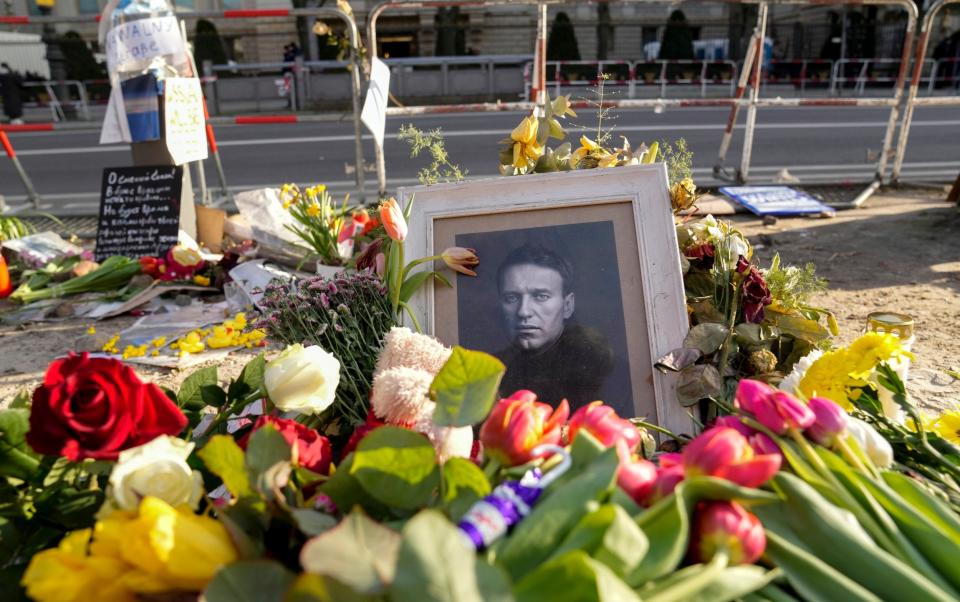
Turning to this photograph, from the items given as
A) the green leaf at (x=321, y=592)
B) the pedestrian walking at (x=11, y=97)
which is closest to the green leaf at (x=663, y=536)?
the green leaf at (x=321, y=592)

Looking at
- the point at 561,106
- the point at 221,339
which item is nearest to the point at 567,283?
the point at 561,106

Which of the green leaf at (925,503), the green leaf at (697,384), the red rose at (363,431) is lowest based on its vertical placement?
the green leaf at (697,384)

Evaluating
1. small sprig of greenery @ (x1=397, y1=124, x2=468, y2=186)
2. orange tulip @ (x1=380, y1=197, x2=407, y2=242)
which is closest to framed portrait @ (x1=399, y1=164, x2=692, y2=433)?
orange tulip @ (x1=380, y1=197, x2=407, y2=242)

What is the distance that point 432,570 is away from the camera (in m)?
0.50

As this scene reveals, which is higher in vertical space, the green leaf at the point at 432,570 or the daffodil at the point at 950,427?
the green leaf at the point at 432,570

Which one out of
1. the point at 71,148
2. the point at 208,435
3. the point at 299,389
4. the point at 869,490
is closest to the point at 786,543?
the point at 869,490

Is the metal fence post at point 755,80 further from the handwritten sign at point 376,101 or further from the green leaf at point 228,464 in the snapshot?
the green leaf at point 228,464

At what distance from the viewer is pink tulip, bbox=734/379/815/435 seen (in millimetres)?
812

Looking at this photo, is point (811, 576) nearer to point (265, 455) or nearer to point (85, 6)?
point (265, 455)

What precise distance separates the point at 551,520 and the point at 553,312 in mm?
811

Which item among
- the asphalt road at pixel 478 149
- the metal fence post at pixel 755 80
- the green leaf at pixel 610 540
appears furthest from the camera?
the asphalt road at pixel 478 149

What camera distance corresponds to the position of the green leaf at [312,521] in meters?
0.68

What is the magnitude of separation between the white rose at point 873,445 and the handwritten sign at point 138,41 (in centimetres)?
495

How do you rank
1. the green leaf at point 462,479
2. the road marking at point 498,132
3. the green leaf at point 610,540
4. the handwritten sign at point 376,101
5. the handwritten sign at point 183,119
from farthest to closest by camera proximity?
1. the road marking at point 498,132
2. the handwritten sign at point 183,119
3. the handwritten sign at point 376,101
4. the green leaf at point 462,479
5. the green leaf at point 610,540
